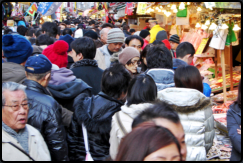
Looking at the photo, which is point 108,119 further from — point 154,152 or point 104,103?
point 154,152

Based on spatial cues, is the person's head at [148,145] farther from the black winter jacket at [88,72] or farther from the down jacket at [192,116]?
the black winter jacket at [88,72]

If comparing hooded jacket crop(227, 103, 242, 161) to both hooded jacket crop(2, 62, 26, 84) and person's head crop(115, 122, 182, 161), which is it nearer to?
person's head crop(115, 122, 182, 161)

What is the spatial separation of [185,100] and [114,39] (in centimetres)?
237

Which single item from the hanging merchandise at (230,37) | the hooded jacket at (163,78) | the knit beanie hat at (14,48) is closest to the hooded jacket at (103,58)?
the hooded jacket at (163,78)

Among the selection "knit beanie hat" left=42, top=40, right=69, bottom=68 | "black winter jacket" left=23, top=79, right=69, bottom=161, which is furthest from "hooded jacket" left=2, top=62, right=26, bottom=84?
"knit beanie hat" left=42, top=40, right=69, bottom=68

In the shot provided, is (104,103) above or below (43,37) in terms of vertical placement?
below

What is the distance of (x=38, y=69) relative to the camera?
2139mm

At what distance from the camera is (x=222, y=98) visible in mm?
5227

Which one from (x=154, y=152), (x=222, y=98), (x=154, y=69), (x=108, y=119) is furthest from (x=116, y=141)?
(x=222, y=98)

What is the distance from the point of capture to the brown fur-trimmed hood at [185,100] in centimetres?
201

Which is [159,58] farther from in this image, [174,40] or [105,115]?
[174,40]

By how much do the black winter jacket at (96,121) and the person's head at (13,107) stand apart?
1.70 feet

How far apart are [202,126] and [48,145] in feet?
4.27

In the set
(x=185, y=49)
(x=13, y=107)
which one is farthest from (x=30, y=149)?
(x=185, y=49)
